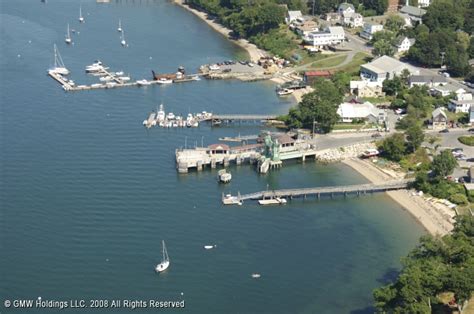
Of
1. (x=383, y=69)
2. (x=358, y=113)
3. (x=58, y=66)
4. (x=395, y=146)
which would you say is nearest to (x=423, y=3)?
(x=383, y=69)

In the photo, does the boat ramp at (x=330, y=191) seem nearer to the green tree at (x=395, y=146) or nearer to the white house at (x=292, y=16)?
the green tree at (x=395, y=146)

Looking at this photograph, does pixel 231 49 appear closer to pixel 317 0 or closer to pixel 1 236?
pixel 317 0

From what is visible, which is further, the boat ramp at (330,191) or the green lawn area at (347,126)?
the green lawn area at (347,126)

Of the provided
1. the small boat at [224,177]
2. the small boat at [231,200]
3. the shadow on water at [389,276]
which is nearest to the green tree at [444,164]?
the shadow on water at [389,276]

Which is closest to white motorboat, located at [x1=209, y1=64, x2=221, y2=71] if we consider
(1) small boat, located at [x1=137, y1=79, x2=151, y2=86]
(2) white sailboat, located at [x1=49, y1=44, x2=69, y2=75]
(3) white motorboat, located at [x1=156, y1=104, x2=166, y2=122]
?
(1) small boat, located at [x1=137, y1=79, x2=151, y2=86]

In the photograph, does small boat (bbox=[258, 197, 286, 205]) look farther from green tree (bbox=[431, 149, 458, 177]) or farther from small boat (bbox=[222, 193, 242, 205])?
green tree (bbox=[431, 149, 458, 177])

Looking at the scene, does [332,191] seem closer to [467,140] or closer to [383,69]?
[467,140]

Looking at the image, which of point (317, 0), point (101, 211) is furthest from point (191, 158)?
point (317, 0)
